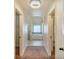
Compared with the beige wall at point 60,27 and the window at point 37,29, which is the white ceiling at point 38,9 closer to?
the beige wall at point 60,27

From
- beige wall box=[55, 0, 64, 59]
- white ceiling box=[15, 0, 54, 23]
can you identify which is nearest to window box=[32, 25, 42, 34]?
white ceiling box=[15, 0, 54, 23]

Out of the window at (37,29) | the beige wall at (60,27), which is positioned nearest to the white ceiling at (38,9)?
the beige wall at (60,27)

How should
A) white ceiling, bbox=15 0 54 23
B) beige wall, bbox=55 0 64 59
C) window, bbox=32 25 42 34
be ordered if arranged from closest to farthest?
beige wall, bbox=55 0 64 59 < white ceiling, bbox=15 0 54 23 < window, bbox=32 25 42 34

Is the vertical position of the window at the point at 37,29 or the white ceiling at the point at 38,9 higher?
the white ceiling at the point at 38,9

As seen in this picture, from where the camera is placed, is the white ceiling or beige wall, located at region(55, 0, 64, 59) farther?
the white ceiling

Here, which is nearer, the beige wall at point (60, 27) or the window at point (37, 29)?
the beige wall at point (60, 27)

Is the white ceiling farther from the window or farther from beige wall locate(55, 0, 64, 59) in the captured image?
the window

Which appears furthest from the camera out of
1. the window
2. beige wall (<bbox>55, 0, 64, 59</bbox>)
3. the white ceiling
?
the window

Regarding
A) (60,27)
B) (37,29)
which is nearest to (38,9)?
(60,27)

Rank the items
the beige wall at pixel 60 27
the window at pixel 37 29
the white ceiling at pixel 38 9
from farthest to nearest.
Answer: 1. the window at pixel 37 29
2. the white ceiling at pixel 38 9
3. the beige wall at pixel 60 27
